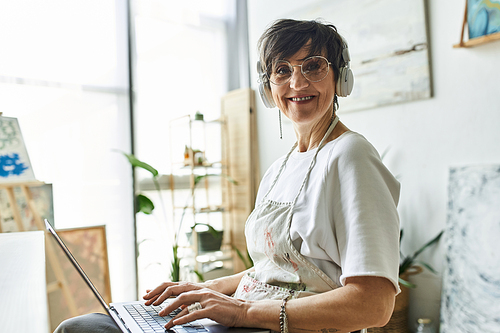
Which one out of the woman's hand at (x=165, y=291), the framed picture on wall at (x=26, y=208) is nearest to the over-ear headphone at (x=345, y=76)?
the woman's hand at (x=165, y=291)

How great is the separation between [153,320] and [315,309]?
0.36 metres

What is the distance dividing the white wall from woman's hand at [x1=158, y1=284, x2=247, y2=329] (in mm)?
1726

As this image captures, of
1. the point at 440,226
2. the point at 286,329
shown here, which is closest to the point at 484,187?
the point at 440,226

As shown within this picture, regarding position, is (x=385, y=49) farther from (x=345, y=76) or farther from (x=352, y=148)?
(x=352, y=148)

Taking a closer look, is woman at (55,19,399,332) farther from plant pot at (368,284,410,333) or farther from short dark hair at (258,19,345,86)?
plant pot at (368,284,410,333)

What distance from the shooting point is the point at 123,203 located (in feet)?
10.0

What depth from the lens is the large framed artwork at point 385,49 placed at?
90.4 inches

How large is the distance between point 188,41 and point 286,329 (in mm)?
3096

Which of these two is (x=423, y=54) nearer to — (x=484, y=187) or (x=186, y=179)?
(x=484, y=187)

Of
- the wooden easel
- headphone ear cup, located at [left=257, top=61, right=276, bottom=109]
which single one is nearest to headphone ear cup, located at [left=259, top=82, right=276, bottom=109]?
headphone ear cup, located at [left=257, top=61, right=276, bottom=109]

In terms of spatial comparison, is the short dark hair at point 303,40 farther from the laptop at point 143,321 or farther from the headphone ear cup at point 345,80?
the laptop at point 143,321

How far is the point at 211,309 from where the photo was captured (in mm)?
845

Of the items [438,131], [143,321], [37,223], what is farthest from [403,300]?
[37,223]

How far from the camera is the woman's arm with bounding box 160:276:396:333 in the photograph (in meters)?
0.81
